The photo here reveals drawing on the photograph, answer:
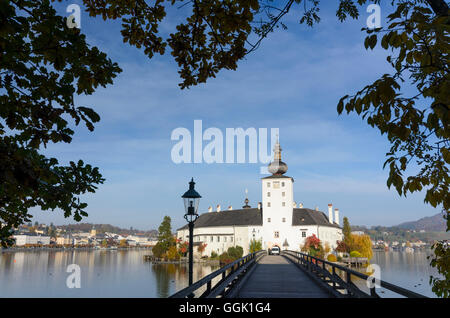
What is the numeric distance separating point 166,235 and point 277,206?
103 feet

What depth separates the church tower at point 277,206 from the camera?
7325cm

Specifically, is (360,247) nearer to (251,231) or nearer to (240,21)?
(251,231)

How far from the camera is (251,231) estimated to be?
77.8 metres

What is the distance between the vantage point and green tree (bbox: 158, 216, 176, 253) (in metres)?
85.7

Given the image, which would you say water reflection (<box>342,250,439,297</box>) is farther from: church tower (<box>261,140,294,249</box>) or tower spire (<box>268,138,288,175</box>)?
tower spire (<box>268,138,288,175</box>)

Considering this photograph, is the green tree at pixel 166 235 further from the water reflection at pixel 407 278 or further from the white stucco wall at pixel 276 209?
the water reflection at pixel 407 278

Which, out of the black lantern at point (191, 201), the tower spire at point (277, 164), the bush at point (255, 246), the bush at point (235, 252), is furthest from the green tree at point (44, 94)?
the tower spire at point (277, 164)

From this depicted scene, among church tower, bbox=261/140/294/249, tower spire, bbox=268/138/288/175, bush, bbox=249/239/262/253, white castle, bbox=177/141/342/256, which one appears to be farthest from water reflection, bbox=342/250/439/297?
tower spire, bbox=268/138/288/175

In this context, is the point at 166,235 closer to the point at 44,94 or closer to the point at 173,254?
the point at 173,254

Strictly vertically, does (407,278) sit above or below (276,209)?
below

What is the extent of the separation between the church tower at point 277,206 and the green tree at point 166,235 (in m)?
26.3

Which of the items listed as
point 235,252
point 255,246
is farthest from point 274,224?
point 235,252

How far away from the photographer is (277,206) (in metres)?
75.7
